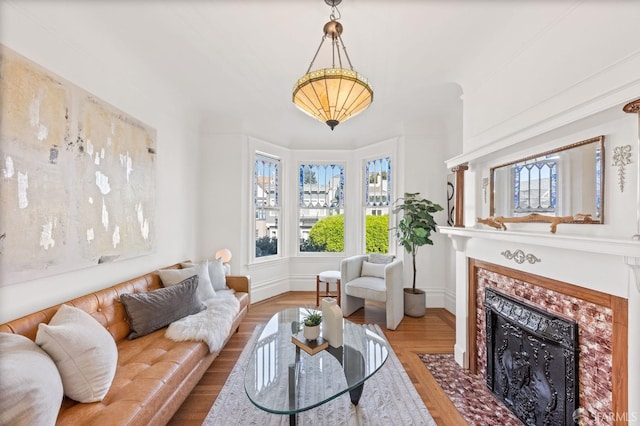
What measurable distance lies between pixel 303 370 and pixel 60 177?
6.84ft

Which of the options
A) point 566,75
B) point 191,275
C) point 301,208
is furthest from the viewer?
point 301,208

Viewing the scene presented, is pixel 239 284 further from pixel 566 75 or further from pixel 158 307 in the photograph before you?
pixel 566 75

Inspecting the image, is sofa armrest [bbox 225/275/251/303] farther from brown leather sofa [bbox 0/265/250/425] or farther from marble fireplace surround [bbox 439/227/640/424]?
marble fireplace surround [bbox 439/227/640/424]

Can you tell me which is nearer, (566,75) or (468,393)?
(566,75)

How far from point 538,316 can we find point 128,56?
3861 millimetres

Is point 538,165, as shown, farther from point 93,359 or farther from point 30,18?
point 30,18

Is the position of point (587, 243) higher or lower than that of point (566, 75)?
lower

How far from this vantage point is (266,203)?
4367 millimetres

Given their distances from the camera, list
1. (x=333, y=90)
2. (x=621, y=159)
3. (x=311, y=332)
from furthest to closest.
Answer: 1. (x=311, y=332)
2. (x=333, y=90)
3. (x=621, y=159)

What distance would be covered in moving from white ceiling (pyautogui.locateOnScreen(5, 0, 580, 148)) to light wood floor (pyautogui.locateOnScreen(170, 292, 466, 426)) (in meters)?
2.59

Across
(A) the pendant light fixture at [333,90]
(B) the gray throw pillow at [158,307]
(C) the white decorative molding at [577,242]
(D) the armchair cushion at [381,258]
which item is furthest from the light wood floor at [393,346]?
(A) the pendant light fixture at [333,90]

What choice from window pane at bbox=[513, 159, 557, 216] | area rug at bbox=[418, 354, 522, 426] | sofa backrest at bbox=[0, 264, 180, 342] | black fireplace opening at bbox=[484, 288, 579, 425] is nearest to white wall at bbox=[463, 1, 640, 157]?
window pane at bbox=[513, 159, 557, 216]

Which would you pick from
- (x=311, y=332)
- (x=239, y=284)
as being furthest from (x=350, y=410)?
(x=239, y=284)

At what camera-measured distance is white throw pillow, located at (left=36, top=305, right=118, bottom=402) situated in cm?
129
